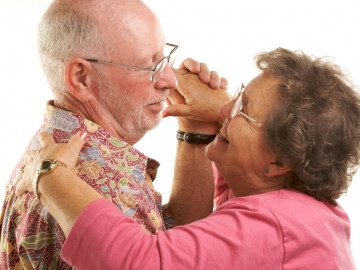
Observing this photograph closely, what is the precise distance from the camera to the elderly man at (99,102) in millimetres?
1481

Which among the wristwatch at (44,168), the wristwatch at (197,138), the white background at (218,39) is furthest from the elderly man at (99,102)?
the white background at (218,39)

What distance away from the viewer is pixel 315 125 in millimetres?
1539

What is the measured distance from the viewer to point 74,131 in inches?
61.4

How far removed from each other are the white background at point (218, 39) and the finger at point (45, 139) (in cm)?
203

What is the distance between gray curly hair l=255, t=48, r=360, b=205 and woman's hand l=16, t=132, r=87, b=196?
600mm

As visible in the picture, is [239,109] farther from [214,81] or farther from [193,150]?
[193,150]

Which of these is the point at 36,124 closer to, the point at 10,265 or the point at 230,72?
the point at 230,72

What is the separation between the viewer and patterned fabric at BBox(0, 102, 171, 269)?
145cm

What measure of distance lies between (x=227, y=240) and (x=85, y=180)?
1.45 feet

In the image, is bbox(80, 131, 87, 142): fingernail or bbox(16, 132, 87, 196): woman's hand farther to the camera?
bbox(80, 131, 87, 142): fingernail

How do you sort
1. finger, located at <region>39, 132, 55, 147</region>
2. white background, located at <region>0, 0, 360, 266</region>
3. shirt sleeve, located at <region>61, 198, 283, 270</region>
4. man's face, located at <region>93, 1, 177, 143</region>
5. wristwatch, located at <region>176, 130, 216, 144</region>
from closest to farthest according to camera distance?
1. shirt sleeve, located at <region>61, 198, 283, 270</region>
2. finger, located at <region>39, 132, 55, 147</region>
3. man's face, located at <region>93, 1, 177, 143</region>
4. wristwatch, located at <region>176, 130, 216, 144</region>
5. white background, located at <region>0, 0, 360, 266</region>

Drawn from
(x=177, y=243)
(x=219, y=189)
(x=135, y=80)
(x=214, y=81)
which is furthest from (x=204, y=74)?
(x=177, y=243)

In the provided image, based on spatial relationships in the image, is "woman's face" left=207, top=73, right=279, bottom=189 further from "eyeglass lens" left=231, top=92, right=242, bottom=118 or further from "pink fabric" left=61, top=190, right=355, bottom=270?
"pink fabric" left=61, top=190, right=355, bottom=270

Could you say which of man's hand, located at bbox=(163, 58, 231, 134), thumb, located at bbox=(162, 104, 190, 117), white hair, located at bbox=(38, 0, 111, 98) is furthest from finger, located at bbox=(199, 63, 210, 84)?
white hair, located at bbox=(38, 0, 111, 98)
